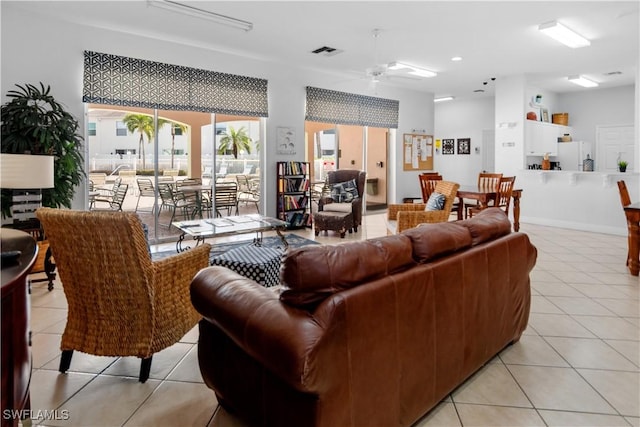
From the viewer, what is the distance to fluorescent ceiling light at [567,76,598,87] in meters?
8.16

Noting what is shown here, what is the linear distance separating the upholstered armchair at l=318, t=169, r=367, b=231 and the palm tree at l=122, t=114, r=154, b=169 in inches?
112

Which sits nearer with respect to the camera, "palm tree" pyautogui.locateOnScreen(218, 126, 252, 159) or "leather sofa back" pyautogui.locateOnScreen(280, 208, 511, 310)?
"leather sofa back" pyautogui.locateOnScreen(280, 208, 511, 310)

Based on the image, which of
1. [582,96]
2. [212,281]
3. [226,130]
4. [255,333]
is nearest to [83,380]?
[212,281]

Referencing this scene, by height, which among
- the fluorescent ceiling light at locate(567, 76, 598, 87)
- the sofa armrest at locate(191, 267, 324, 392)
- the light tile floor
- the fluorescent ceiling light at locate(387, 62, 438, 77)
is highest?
the fluorescent ceiling light at locate(567, 76, 598, 87)

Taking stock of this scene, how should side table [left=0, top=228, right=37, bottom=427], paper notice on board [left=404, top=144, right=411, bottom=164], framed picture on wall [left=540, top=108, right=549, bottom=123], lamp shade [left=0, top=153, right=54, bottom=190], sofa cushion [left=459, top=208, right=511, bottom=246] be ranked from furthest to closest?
paper notice on board [left=404, top=144, right=411, bottom=164]
framed picture on wall [left=540, top=108, right=549, bottom=123]
lamp shade [left=0, top=153, right=54, bottom=190]
sofa cushion [left=459, top=208, right=511, bottom=246]
side table [left=0, top=228, right=37, bottom=427]

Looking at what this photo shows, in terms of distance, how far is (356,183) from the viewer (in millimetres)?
6863

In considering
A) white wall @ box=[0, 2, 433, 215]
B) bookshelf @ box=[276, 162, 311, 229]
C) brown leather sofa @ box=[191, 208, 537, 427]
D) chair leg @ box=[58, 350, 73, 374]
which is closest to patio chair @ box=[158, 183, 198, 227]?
white wall @ box=[0, 2, 433, 215]

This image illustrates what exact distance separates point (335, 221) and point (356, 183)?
2.93 ft

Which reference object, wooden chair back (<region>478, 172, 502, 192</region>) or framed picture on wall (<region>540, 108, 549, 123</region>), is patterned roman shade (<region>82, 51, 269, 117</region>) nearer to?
wooden chair back (<region>478, 172, 502, 192</region>)

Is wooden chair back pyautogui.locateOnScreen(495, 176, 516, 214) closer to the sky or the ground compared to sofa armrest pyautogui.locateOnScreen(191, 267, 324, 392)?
closer to the sky

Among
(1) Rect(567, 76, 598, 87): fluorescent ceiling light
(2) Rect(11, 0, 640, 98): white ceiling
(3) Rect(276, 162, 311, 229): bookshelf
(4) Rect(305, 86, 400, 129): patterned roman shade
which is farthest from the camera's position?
(1) Rect(567, 76, 598, 87): fluorescent ceiling light

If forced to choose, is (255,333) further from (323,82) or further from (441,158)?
(441,158)

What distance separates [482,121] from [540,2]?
643 cm

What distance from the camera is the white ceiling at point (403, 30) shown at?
4516mm
